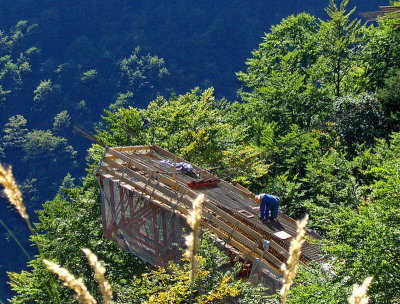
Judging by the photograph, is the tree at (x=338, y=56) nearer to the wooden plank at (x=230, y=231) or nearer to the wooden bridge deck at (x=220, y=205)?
the wooden bridge deck at (x=220, y=205)

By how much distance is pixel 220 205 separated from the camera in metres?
22.0

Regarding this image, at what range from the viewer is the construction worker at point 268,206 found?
22.0 metres

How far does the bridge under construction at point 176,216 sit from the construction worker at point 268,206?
0.30 m

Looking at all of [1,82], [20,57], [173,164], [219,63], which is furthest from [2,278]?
Result: [173,164]

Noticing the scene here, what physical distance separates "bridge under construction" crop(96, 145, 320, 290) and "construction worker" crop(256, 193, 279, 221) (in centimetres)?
30

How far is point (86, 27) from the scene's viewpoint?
160 meters

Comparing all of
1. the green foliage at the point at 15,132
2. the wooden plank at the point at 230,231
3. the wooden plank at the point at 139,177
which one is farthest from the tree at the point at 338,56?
the green foliage at the point at 15,132

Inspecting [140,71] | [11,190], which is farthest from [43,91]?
[11,190]

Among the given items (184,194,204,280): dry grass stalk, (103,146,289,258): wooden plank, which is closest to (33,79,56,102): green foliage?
(103,146,289,258): wooden plank

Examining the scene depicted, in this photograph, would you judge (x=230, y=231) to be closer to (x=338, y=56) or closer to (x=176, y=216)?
(x=176, y=216)

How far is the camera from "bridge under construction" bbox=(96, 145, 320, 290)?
1972 centimetres

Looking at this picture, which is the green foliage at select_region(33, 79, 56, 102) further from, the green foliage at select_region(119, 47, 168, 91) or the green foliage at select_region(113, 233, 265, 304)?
the green foliage at select_region(113, 233, 265, 304)

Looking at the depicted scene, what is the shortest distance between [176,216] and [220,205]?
1.75 meters

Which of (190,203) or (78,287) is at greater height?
(190,203)
